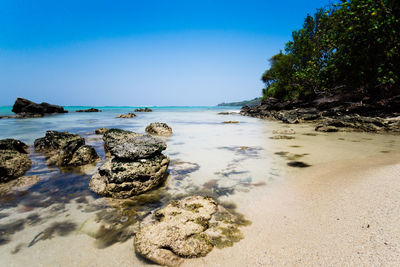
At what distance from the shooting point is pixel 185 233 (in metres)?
1.96

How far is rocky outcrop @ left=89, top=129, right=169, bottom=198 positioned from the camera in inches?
124

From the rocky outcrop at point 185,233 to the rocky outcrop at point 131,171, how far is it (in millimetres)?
992

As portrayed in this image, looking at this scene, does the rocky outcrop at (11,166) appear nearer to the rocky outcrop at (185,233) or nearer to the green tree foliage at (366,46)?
the rocky outcrop at (185,233)

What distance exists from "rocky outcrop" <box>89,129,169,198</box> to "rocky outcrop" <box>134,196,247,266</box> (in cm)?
99

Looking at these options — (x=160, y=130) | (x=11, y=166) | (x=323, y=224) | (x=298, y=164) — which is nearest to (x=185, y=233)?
(x=323, y=224)

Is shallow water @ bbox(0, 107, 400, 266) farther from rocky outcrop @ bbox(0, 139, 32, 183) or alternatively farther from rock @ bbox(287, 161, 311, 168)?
rocky outcrop @ bbox(0, 139, 32, 183)

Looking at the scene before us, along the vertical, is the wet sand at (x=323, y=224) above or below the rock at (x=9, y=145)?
below

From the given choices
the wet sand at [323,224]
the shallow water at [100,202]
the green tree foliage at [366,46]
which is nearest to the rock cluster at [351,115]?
the green tree foliage at [366,46]

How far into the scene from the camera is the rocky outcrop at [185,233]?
5.83 ft

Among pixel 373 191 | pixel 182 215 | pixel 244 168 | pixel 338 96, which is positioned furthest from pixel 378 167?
pixel 338 96

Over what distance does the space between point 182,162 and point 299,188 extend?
2.94 metres

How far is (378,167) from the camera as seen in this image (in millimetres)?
3637

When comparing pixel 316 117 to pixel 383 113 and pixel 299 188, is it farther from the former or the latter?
pixel 299 188

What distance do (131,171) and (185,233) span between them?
1835 mm
